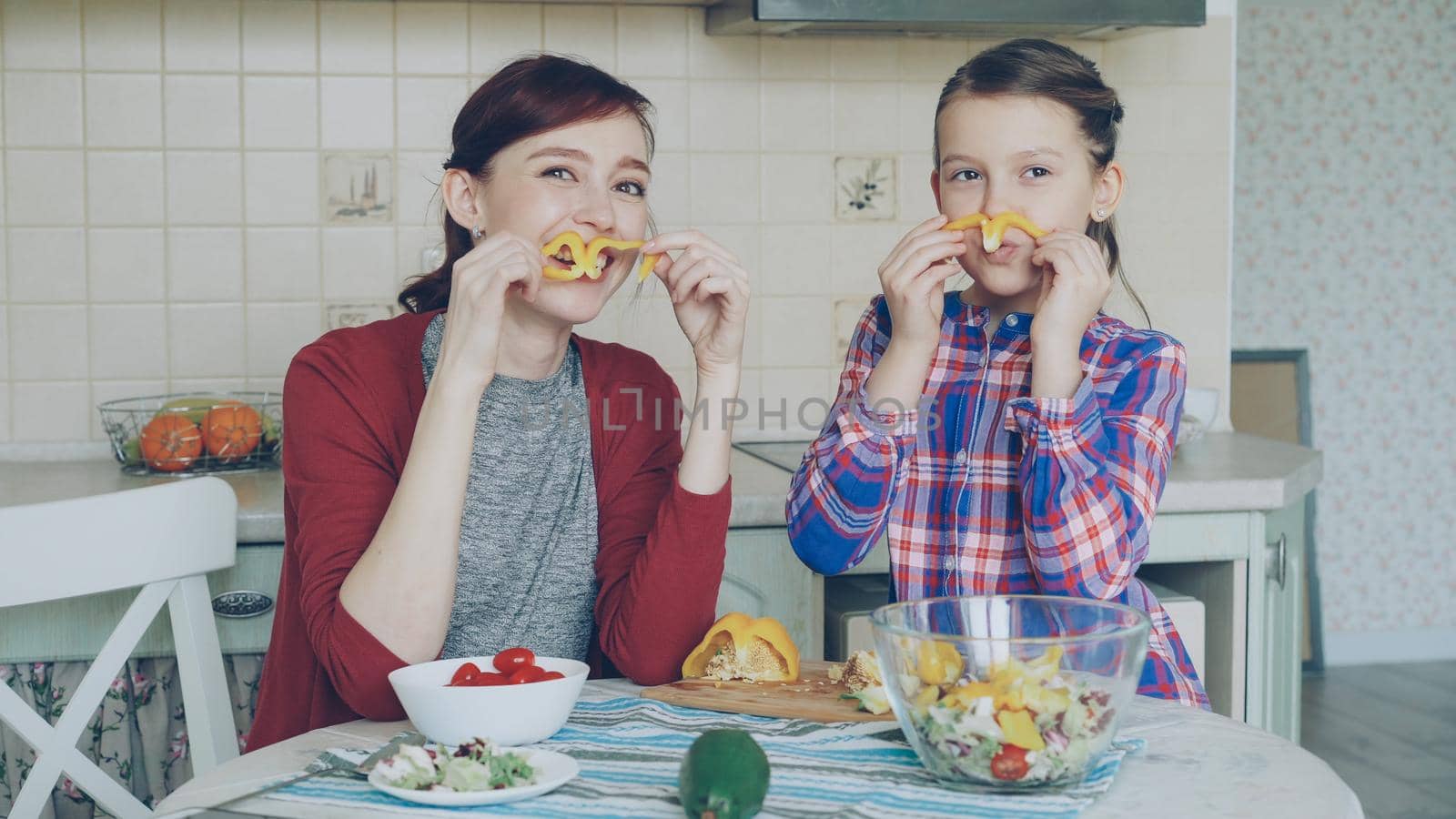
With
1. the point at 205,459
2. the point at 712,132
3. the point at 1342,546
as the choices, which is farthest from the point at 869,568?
the point at 1342,546

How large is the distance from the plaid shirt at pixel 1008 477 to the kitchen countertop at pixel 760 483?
0.52 m

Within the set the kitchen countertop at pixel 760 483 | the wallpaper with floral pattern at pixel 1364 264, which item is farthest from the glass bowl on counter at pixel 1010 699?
the wallpaper with floral pattern at pixel 1364 264

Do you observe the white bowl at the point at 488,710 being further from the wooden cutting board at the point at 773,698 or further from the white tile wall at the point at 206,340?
the white tile wall at the point at 206,340

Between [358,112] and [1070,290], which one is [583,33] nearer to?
[358,112]

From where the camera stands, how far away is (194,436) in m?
2.12

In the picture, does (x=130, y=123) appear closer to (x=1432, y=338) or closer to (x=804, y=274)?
(x=804, y=274)

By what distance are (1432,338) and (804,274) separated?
2.72 meters

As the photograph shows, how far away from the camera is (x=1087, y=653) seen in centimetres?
90

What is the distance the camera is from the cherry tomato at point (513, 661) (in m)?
1.04

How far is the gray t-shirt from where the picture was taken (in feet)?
4.54

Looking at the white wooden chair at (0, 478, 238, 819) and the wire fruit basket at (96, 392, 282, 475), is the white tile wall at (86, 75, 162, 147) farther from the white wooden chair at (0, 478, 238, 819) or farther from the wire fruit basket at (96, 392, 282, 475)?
the white wooden chair at (0, 478, 238, 819)

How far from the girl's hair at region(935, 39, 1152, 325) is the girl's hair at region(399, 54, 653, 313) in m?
0.35

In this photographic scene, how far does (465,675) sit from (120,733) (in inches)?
41.5

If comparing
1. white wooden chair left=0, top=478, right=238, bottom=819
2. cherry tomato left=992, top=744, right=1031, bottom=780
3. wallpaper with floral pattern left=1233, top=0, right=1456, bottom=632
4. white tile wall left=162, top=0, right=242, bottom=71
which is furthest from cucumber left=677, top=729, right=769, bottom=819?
wallpaper with floral pattern left=1233, top=0, right=1456, bottom=632
